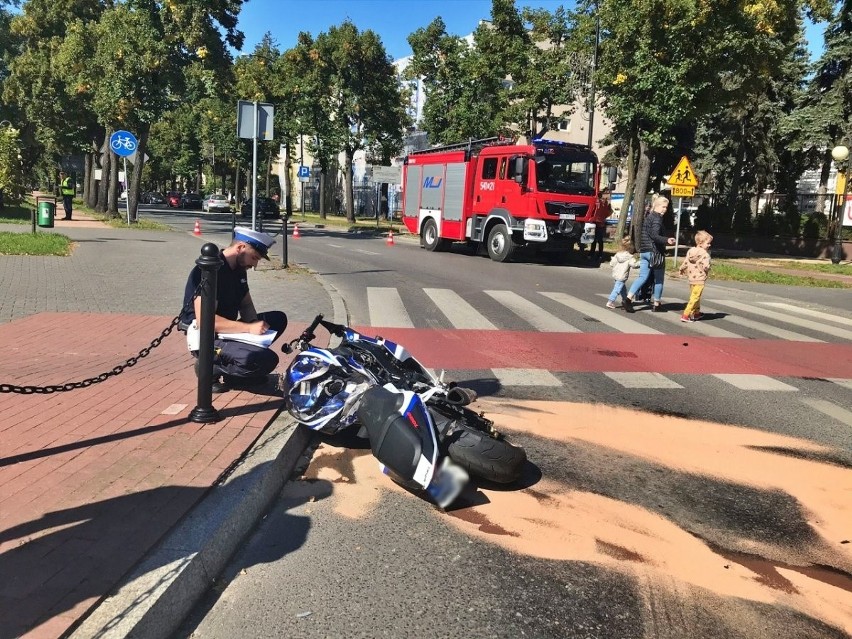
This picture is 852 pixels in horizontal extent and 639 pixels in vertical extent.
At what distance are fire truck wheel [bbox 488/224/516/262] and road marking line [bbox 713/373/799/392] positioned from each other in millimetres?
11632

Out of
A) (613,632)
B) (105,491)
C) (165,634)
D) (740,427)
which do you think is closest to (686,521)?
(613,632)

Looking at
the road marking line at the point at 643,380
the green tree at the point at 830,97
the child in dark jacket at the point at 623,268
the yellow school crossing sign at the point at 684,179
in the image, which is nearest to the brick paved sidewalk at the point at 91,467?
Result: the road marking line at the point at 643,380

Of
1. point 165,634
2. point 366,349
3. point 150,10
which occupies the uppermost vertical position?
point 150,10

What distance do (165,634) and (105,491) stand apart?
1.10 m

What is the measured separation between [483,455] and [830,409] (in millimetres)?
3974

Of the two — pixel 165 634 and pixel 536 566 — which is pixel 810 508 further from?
pixel 165 634

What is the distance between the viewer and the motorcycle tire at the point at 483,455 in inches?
159

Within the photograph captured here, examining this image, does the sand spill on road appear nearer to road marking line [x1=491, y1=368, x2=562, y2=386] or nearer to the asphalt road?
the asphalt road

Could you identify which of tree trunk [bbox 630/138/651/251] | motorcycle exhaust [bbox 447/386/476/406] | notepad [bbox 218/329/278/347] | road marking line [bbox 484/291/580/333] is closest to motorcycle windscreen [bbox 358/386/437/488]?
motorcycle exhaust [bbox 447/386/476/406]

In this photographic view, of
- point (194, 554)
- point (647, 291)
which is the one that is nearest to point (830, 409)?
point (194, 554)

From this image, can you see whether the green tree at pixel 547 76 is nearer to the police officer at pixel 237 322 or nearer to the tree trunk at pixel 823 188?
the tree trunk at pixel 823 188

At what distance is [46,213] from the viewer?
19328mm

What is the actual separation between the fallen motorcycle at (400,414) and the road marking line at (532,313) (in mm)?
5177

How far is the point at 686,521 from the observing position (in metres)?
3.83
